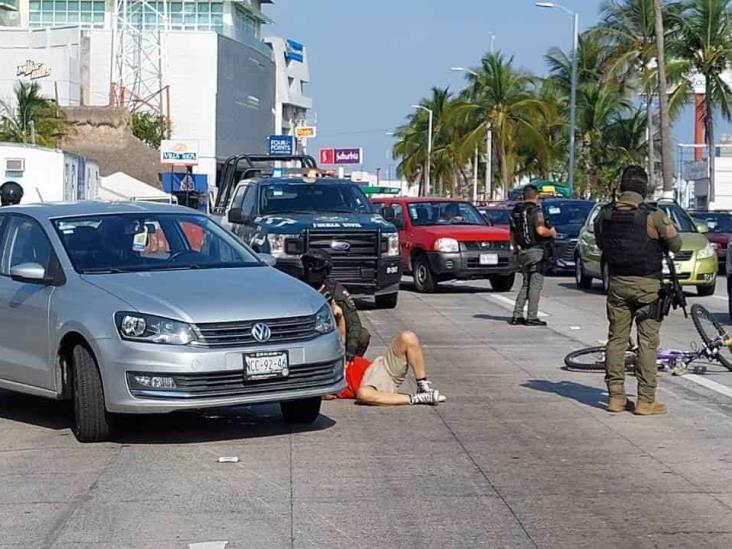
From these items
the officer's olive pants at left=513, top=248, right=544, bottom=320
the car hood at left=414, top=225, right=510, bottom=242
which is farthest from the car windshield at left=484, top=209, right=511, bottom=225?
the officer's olive pants at left=513, top=248, right=544, bottom=320

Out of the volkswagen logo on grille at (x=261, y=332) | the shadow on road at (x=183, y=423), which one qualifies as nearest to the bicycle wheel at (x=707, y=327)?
the shadow on road at (x=183, y=423)

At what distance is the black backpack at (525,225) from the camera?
1847 cm

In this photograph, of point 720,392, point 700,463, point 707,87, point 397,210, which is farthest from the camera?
point 707,87

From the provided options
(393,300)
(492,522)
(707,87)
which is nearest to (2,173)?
(393,300)

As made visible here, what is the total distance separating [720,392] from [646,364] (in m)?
1.89

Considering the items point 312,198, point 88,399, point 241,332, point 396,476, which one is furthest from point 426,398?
point 312,198

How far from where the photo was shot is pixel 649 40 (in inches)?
2072

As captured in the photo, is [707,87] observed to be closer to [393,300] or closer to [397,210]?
[397,210]

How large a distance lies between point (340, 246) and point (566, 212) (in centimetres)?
1242

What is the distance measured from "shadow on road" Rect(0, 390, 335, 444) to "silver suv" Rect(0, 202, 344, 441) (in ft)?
0.81

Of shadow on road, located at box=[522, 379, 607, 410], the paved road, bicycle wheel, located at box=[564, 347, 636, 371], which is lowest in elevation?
the paved road

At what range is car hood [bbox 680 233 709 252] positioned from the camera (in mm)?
24211

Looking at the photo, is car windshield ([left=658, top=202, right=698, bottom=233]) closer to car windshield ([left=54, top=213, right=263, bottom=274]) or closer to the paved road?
the paved road

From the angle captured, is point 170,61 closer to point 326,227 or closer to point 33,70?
point 33,70
